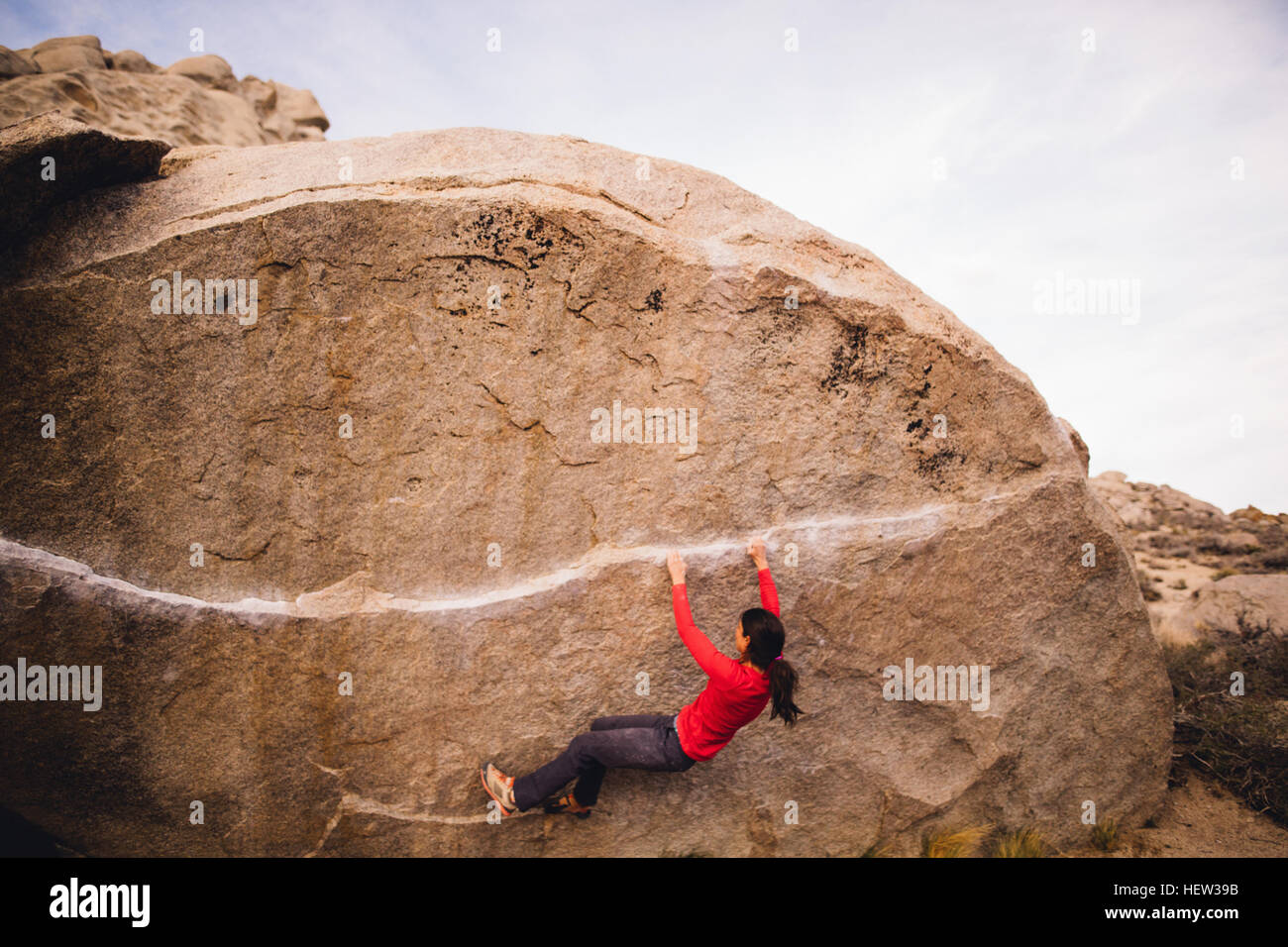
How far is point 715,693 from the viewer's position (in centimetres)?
357

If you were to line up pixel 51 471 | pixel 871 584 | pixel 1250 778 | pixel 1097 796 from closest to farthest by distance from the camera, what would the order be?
1. pixel 51 471
2. pixel 871 584
3. pixel 1097 796
4. pixel 1250 778

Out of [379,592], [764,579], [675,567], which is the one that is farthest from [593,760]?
[379,592]

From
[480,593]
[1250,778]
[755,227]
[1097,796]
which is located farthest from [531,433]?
[1250,778]

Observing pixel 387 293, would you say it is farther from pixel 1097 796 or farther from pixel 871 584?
pixel 1097 796

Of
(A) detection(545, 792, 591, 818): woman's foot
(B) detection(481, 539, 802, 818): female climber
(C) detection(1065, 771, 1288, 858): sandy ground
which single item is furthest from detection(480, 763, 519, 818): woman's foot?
(C) detection(1065, 771, 1288, 858): sandy ground

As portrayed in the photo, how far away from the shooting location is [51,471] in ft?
12.7

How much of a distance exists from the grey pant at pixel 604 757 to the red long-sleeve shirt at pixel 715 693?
9 cm

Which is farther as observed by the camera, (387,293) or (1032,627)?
(1032,627)

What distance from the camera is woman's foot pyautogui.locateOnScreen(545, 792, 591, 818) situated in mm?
4016

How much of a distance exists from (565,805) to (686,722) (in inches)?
36.7

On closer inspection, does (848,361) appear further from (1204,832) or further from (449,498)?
(1204,832)

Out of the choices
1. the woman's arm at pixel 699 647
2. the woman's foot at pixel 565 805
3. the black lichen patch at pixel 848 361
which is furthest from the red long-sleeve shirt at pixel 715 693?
the black lichen patch at pixel 848 361

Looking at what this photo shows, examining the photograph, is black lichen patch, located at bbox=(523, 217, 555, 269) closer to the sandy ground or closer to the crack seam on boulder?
the crack seam on boulder

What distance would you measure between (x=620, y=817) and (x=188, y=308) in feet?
12.4
